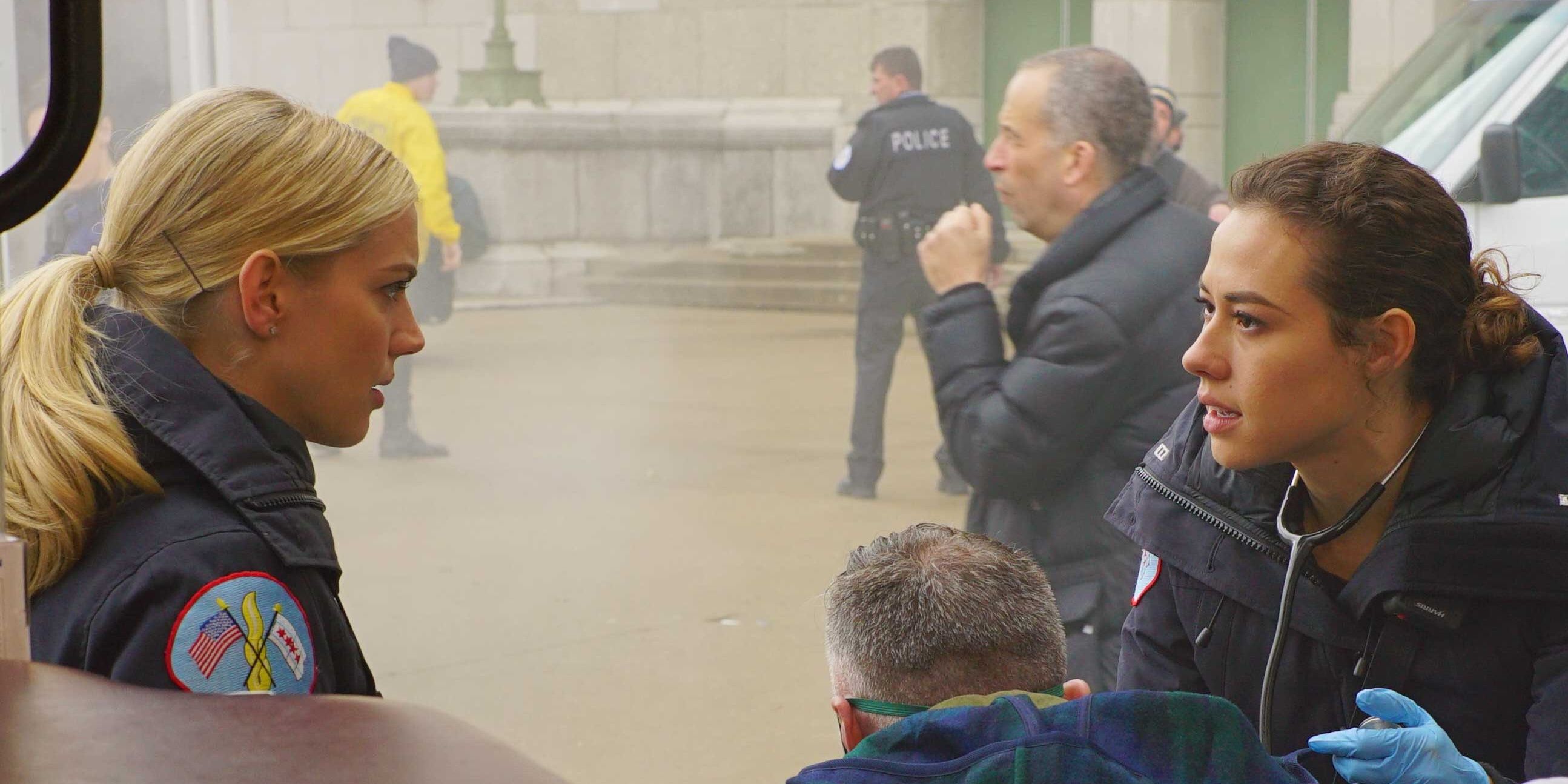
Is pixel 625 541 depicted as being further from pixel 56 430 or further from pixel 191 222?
pixel 56 430

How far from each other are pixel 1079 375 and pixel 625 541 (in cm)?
457

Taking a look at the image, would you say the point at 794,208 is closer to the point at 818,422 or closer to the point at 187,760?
the point at 818,422

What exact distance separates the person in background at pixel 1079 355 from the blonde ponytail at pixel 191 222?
1726 millimetres

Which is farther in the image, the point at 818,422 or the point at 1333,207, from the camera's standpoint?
the point at 818,422

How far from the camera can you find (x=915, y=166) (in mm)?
8844

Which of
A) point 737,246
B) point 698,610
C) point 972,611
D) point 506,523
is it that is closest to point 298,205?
point 972,611

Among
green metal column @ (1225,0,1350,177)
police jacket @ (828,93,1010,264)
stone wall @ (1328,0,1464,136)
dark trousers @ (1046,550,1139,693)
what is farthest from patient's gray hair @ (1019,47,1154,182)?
Result: green metal column @ (1225,0,1350,177)

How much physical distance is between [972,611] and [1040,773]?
0.35 metres

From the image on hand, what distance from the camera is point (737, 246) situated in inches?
693

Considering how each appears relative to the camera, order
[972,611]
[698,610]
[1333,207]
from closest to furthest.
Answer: [972,611] < [1333,207] < [698,610]

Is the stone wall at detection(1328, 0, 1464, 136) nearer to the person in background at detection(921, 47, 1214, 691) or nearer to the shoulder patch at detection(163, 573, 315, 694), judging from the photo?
the person in background at detection(921, 47, 1214, 691)

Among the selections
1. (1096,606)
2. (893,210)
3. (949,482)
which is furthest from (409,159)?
(1096,606)

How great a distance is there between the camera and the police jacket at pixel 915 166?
8742 mm

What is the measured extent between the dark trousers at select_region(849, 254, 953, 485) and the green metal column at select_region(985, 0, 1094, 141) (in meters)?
9.75
